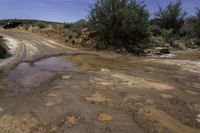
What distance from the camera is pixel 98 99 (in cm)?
768

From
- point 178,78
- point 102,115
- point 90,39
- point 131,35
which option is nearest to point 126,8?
point 131,35

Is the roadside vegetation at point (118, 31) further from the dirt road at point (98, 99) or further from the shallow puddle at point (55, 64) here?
the dirt road at point (98, 99)

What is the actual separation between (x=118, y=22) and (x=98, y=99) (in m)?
14.3

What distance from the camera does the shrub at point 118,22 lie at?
20922 mm

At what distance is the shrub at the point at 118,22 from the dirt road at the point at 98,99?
861cm

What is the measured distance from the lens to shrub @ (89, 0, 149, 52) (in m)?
20.9

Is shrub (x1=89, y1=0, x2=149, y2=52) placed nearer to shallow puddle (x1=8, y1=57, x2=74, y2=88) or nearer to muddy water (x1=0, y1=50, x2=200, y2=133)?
shallow puddle (x1=8, y1=57, x2=74, y2=88)

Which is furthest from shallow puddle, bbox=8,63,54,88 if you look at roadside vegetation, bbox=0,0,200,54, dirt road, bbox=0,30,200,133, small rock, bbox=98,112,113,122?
roadside vegetation, bbox=0,0,200,54

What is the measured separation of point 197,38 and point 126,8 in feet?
32.7

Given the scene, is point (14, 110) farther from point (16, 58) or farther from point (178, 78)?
point (16, 58)

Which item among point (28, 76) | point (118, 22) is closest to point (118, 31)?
point (118, 22)

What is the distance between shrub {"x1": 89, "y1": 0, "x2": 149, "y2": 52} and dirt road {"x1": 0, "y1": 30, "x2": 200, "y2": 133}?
28.2 ft

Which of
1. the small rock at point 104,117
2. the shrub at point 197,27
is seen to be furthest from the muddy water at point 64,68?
the shrub at point 197,27

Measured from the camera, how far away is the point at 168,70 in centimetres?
1227
